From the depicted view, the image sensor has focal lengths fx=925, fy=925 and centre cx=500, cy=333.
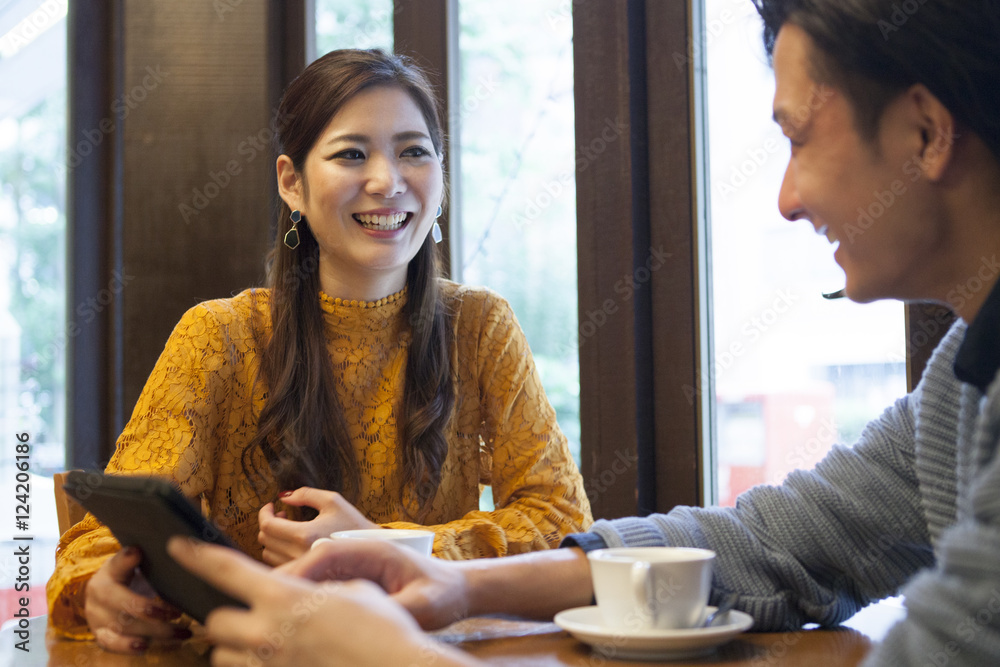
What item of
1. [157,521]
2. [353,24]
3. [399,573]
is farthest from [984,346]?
[353,24]

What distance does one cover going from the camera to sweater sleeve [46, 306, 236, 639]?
1347mm

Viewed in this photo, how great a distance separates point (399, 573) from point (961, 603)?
0.56 metres

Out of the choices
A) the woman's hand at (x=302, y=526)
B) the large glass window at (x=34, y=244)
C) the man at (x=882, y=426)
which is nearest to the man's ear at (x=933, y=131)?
the man at (x=882, y=426)

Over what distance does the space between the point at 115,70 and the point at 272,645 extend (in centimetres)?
257

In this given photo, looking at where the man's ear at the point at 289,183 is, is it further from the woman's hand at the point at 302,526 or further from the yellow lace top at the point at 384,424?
the woman's hand at the point at 302,526

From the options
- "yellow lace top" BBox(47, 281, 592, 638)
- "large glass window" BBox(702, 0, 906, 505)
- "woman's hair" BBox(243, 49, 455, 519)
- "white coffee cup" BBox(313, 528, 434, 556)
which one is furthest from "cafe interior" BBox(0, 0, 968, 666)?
"woman's hair" BBox(243, 49, 455, 519)

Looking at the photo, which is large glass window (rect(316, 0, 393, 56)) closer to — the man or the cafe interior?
the cafe interior

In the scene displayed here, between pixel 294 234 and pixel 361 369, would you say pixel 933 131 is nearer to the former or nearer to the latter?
pixel 361 369

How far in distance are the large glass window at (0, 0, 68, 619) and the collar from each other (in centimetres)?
274

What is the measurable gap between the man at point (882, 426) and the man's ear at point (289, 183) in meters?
1.04

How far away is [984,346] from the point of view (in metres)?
0.75

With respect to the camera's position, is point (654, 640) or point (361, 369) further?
point (361, 369)

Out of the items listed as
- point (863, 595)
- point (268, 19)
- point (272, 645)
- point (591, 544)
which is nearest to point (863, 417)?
point (863, 595)

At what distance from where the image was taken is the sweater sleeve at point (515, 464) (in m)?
1.48
